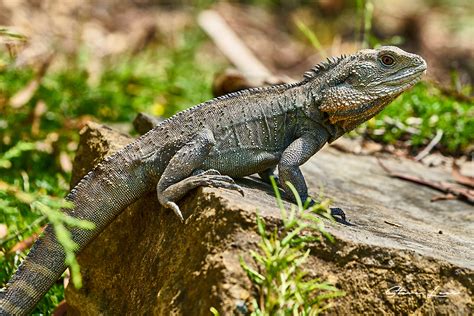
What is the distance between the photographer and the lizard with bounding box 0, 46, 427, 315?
4.60 metres

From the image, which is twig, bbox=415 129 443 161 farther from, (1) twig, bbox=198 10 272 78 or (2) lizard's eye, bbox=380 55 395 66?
(1) twig, bbox=198 10 272 78

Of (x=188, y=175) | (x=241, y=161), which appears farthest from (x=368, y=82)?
(x=188, y=175)

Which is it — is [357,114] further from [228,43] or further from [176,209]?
[228,43]

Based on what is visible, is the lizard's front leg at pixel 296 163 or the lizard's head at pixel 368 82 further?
the lizard's head at pixel 368 82

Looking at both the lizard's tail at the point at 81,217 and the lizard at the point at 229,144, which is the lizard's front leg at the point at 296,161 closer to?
the lizard at the point at 229,144

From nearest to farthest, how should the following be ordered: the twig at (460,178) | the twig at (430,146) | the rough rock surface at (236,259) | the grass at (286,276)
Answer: the grass at (286,276) < the rough rock surface at (236,259) < the twig at (460,178) < the twig at (430,146)

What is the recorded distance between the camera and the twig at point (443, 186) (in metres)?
6.34

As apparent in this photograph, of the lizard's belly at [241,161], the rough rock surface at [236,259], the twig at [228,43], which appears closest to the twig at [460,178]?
the rough rock surface at [236,259]

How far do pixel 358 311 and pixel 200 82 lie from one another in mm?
6914

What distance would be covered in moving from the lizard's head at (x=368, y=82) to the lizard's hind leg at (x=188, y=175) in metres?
1.00

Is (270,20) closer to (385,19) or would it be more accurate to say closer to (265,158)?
(385,19)

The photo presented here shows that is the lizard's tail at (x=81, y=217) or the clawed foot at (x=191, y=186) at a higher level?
the clawed foot at (x=191, y=186)

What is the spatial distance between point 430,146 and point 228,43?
602cm

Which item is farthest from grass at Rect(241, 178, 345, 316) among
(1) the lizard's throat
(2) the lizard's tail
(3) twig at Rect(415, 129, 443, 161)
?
(3) twig at Rect(415, 129, 443, 161)
